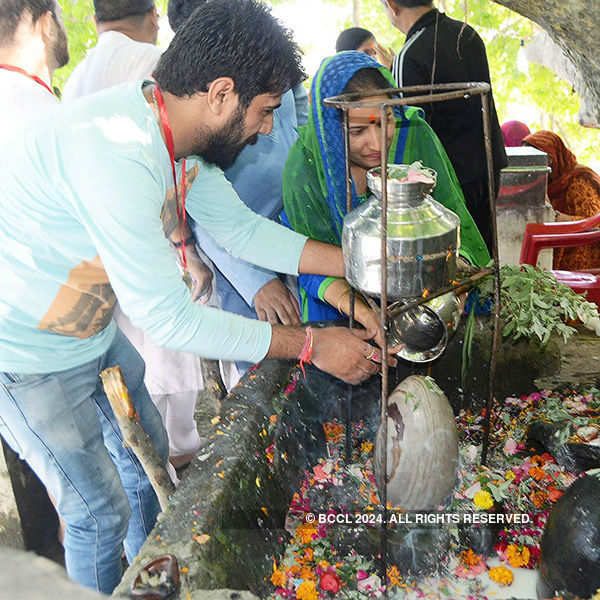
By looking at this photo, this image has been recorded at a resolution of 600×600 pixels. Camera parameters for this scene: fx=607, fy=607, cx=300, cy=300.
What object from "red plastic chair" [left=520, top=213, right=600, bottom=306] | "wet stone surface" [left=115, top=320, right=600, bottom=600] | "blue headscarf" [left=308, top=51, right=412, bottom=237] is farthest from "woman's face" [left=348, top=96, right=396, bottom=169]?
"red plastic chair" [left=520, top=213, right=600, bottom=306]

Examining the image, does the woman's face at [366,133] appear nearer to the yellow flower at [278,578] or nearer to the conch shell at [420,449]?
the conch shell at [420,449]

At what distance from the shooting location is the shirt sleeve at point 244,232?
2.39 m

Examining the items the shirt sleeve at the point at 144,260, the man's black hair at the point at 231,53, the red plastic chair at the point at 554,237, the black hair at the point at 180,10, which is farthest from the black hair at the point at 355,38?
the shirt sleeve at the point at 144,260

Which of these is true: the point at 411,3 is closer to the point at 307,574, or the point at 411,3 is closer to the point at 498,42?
the point at 307,574

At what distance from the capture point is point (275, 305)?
9.18 ft

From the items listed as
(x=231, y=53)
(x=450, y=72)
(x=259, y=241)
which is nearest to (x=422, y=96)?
(x=231, y=53)

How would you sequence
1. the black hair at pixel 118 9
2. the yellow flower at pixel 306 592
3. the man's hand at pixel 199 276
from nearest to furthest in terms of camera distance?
the yellow flower at pixel 306 592 → the black hair at pixel 118 9 → the man's hand at pixel 199 276

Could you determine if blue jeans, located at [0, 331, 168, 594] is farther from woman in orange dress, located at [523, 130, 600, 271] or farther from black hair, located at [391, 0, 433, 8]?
woman in orange dress, located at [523, 130, 600, 271]

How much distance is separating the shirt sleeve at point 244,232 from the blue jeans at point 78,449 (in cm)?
57

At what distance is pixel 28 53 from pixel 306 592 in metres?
2.28

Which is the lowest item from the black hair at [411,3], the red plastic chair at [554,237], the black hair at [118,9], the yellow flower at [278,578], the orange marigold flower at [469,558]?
the orange marigold flower at [469,558]

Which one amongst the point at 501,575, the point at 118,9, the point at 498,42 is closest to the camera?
the point at 501,575

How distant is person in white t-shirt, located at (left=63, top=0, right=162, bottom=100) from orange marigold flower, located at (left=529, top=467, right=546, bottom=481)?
7.77 feet

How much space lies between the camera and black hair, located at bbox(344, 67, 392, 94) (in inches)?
95.2
